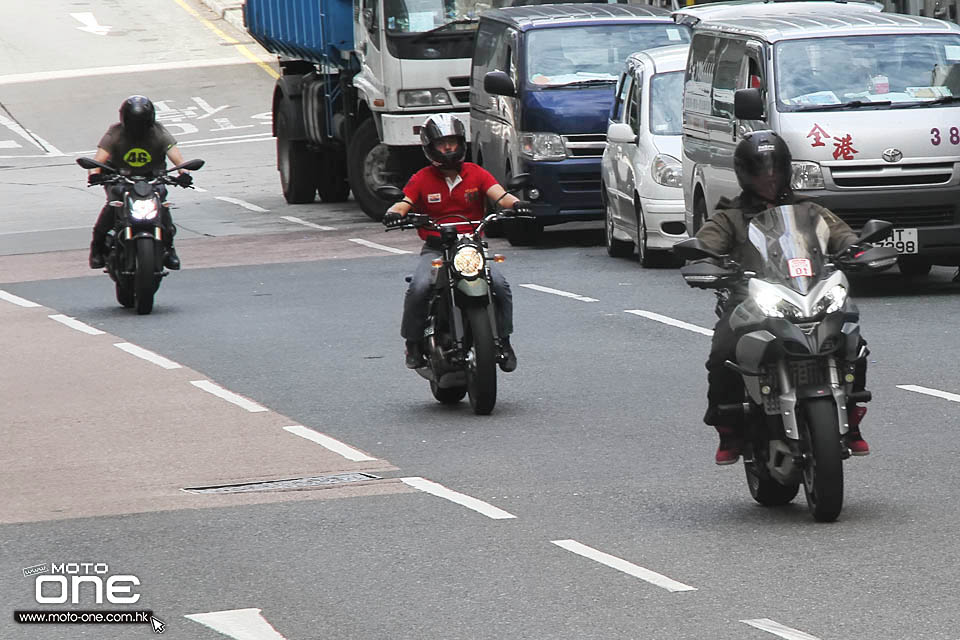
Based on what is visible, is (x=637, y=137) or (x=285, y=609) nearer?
(x=285, y=609)

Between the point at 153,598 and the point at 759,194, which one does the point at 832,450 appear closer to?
the point at 759,194

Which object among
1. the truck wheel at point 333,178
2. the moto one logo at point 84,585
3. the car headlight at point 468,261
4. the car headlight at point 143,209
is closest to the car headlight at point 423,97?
the truck wheel at point 333,178

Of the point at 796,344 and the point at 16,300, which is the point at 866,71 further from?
the point at 796,344

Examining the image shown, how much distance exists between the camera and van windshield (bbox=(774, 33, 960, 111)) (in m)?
16.7

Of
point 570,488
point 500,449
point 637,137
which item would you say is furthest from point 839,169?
point 570,488

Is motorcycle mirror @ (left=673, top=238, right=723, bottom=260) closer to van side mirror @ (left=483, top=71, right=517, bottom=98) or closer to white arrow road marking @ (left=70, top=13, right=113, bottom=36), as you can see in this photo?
van side mirror @ (left=483, top=71, right=517, bottom=98)

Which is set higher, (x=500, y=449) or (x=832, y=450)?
(x=832, y=450)

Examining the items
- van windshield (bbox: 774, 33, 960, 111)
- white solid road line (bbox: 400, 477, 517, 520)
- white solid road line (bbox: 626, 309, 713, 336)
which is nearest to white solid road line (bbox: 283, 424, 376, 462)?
white solid road line (bbox: 400, 477, 517, 520)

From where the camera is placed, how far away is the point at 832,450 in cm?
797

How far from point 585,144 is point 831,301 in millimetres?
13834

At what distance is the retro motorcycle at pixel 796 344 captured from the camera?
809 centimetres

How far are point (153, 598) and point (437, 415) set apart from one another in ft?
15.3

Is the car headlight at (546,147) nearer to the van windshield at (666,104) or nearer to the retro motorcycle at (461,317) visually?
the van windshield at (666,104)

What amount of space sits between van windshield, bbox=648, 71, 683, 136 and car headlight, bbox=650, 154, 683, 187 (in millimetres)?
529
